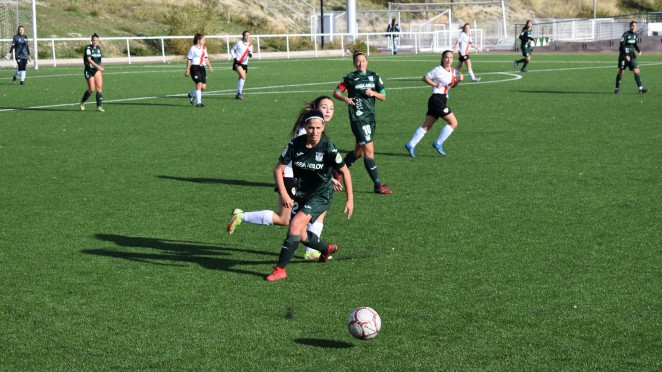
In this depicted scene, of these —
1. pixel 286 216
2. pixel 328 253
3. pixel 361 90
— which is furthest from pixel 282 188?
pixel 361 90

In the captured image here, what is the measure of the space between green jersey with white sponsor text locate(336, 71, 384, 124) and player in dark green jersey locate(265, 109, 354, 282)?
4.81 metres

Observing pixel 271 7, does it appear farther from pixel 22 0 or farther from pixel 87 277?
pixel 87 277

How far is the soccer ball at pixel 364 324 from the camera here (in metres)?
6.86

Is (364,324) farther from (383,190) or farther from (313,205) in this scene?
(383,190)

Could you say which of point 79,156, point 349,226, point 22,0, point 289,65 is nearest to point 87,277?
Answer: point 349,226

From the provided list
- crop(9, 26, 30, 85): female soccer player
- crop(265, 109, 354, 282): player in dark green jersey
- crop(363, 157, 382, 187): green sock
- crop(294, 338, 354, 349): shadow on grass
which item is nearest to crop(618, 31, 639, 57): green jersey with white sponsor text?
crop(363, 157, 382, 187): green sock

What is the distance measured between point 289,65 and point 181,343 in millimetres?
39470

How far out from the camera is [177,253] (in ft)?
31.9

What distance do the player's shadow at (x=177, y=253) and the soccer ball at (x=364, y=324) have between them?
2.11m

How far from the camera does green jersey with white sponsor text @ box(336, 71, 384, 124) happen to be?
1361 centimetres

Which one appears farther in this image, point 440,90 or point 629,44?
point 629,44

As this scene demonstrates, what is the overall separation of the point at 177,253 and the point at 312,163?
193 cm

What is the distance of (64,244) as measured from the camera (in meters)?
10.1

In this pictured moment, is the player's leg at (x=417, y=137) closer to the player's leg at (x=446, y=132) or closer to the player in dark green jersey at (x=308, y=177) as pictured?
the player's leg at (x=446, y=132)
